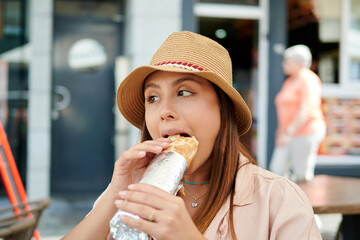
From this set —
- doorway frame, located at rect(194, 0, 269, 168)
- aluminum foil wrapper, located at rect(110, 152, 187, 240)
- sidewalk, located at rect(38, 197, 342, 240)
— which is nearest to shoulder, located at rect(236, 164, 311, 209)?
aluminum foil wrapper, located at rect(110, 152, 187, 240)

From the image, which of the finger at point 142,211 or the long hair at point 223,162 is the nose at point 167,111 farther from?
the finger at point 142,211

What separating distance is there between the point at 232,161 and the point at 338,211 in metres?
1.01

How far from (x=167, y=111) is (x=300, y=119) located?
3.66 m

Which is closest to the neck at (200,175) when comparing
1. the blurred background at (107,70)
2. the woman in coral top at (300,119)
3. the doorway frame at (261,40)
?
the woman in coral top at (300,119)

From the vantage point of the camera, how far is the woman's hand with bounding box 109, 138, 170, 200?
1.34 m

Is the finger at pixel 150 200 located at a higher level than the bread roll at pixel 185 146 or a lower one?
lower

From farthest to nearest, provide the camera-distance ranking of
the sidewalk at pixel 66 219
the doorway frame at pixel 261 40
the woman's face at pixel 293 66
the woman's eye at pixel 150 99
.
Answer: the doorway frame at pixel 261 40 < the woman's face at pixel 293 66 < the sidewalk at pixel 66 219 < the woman's eye at pixel 150 99

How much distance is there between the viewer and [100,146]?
6.36m

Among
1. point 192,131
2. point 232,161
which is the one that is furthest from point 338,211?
point 192,131

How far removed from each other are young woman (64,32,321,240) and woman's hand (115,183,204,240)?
25cm

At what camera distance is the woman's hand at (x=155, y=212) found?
1.03 m

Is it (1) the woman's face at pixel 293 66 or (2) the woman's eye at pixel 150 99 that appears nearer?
(2) the woman's eye at pixel 150 99

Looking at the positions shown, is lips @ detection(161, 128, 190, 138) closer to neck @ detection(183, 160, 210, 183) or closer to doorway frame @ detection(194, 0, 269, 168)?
neck @ detection(183, 160, 210, 183)

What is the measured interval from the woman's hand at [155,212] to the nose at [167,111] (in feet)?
1.41
